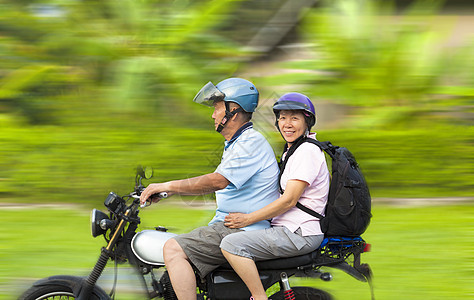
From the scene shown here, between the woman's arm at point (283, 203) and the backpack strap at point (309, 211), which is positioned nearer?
the woman's arm at point (283, 203)

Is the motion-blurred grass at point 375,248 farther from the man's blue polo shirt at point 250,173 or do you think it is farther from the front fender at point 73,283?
the man's blue polo shirt at point 250,173

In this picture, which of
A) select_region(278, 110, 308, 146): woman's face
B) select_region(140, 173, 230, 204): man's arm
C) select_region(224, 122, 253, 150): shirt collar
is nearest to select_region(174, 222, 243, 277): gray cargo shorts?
select_region(140, 173, 230, 204): man's arm

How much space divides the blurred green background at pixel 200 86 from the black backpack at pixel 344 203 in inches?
137

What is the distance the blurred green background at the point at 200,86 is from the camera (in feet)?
26.7

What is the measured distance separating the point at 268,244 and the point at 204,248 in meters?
0.35

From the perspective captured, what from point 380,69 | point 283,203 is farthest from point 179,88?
point 283,203

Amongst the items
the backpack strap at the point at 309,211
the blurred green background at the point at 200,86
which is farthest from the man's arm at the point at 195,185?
the blurred green background at the point at 200,86

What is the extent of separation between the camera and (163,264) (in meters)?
3.77

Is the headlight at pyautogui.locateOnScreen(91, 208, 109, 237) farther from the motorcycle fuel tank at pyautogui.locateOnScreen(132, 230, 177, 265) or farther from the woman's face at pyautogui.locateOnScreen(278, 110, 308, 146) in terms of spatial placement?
the woman's face at pyautogui.locateOnScreen(278, 110, 308, 146)

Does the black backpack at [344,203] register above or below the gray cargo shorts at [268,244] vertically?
above

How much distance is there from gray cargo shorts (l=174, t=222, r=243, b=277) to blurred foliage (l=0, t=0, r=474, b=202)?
12.7 ft

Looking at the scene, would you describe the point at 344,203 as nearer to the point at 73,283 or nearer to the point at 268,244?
the point at 268,244

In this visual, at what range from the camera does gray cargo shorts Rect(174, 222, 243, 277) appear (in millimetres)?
3730

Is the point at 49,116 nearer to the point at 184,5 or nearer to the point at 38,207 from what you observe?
the point at 38,207
